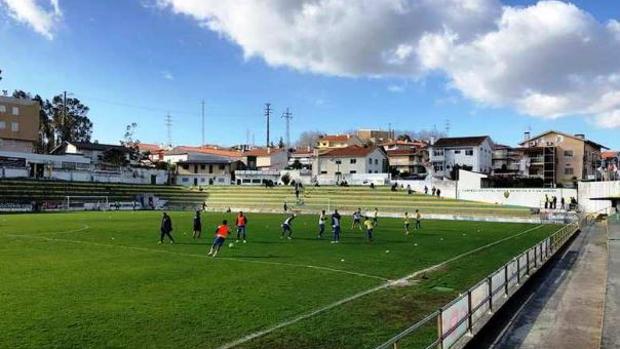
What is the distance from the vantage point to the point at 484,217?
60562 millimetres

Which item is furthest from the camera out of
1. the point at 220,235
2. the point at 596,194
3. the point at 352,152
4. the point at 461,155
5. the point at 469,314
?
the point at 352,152

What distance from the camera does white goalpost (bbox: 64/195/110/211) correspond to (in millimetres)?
68938

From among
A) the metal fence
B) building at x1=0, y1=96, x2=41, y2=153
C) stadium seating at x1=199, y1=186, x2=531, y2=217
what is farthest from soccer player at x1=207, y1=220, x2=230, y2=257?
building at x1=0, y1=96, x2=41, y2=153

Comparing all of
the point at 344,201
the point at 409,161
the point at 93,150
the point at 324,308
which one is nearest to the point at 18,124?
the point at 93,150

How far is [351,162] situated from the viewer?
104062 millimetres

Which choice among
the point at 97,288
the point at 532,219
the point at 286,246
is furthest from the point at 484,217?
the point at 97,288

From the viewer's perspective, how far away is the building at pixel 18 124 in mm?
90919

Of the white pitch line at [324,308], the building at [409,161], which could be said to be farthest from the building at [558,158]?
the white pitch line at [324,308]

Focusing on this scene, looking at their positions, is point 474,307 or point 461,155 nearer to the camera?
point 474,307

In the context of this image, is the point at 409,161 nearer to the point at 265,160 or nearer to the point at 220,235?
the point at 265,160

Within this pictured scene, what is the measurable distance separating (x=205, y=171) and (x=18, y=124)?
34.2 m

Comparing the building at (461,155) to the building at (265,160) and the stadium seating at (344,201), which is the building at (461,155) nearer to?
the stadium seating at (344,201)

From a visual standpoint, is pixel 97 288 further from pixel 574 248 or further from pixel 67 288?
pixel 574 248

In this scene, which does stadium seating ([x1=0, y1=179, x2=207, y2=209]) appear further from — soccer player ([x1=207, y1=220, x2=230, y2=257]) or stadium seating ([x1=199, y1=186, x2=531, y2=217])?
soccer player ([x1=207, y1=220, x2=230, y2=257])
